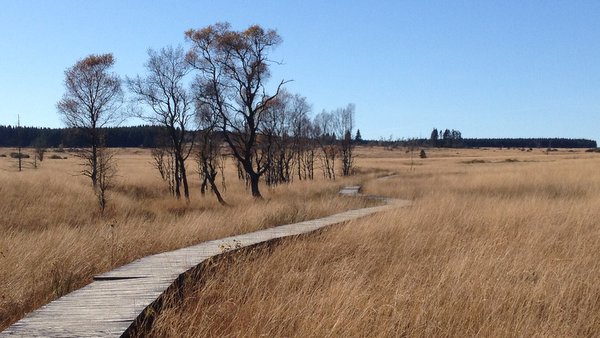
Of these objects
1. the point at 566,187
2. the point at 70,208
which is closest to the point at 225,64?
the point at 70,208

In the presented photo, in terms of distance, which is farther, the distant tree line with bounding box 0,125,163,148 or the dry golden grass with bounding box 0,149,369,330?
the distant tree line with bounding box 0,125,163,148

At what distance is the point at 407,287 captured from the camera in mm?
5828

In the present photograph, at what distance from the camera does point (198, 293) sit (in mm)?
5562

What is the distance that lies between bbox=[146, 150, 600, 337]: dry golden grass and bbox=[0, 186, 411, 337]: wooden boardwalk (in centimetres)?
31

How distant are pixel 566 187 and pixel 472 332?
2216 centimetres

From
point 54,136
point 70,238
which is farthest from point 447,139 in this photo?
point 70,238

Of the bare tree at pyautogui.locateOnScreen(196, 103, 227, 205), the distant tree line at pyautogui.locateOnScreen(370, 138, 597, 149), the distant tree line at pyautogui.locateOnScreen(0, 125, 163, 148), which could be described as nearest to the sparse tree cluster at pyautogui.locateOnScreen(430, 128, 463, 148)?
the distant tree line at pyautogui.locateOnScreen(370, 138, 597, 149)

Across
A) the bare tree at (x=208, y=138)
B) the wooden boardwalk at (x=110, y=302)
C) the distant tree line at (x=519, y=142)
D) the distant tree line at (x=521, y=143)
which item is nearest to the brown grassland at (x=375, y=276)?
the wooden boardwalk at (x=110, y=302)

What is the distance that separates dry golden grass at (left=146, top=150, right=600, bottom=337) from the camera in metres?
4.61

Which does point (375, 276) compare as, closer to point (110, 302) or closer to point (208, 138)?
point (110, 302)

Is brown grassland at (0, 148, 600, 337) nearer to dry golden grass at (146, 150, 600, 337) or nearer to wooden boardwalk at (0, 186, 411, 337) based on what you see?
dry golden grass at (146, 150, 600, 337)

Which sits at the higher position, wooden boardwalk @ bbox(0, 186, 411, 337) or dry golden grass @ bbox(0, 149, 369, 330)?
wooden boardwalk @ bbox(0, 186, 411, 337)

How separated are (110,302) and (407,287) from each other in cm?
293

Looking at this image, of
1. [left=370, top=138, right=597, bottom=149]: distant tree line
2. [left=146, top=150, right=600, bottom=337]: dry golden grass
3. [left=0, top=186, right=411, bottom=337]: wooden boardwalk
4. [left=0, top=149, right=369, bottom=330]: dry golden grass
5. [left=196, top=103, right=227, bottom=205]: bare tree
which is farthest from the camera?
[left=370, top=138, right=597, bottom=149]: distant tree line
